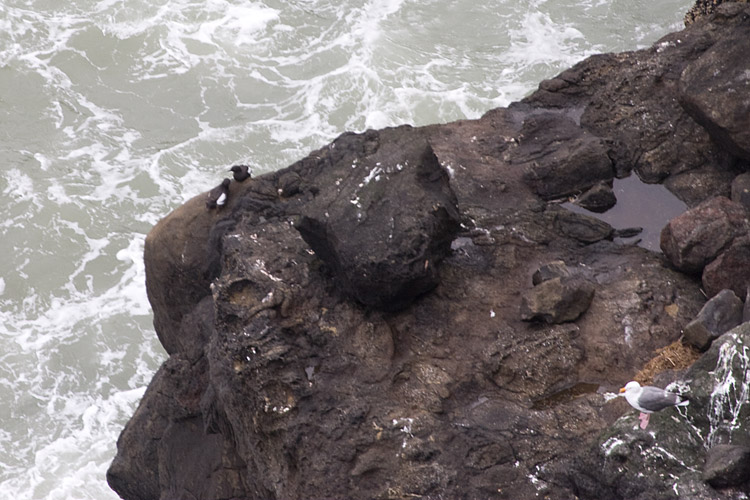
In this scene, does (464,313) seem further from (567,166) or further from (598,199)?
(567,166)

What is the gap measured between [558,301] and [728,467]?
292 cm

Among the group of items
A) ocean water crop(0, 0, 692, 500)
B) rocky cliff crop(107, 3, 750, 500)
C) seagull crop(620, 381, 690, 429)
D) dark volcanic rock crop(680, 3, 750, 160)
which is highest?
dark volcanic rock crop(680, 3, 750, 160)

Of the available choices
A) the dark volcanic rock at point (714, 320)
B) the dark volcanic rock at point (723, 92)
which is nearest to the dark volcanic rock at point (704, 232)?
the dark volcanic rock at point (714, 320)

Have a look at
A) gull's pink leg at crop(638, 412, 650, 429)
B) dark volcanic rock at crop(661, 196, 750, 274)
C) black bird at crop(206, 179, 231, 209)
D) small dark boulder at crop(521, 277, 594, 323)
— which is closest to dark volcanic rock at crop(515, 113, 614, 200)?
dark volcanic rock at crop(661, 196, 750, 274)

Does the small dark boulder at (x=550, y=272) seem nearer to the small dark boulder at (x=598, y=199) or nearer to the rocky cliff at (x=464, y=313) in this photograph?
the rocky cliff at (x=464, y=313)

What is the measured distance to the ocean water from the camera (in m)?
15.7

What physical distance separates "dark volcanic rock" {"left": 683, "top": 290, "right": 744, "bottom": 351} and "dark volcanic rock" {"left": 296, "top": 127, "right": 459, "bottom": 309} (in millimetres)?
2600

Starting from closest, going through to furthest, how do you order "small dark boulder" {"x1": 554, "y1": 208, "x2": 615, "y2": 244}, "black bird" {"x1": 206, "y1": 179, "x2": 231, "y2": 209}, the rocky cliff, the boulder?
the rocky cliff
the boulder
"small dark boulder" {"x1": 554, "y1": 208, "x2": 615, "y2": 244}
"black bird" {"x1": 206, "y1": 179, "x2": 231, "y2": 209}

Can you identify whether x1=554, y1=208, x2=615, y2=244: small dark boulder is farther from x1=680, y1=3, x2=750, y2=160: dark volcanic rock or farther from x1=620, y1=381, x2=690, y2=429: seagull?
x1=620, y1=381, x2=690, y2=429: seagull

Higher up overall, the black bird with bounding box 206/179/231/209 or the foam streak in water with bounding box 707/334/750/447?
the foam streak in water with bounding box 707/334/750/447

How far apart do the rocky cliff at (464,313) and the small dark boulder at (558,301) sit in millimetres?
23

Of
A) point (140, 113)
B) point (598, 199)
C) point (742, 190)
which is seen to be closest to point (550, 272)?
point (598, 199)

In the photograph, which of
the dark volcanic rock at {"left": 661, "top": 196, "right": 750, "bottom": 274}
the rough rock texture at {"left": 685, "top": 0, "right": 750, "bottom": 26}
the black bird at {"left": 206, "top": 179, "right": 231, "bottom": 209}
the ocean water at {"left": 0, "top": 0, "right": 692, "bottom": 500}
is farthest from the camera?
the ocean water at {"left": 0, "top": 0, "right": 692, "bottom": 500}

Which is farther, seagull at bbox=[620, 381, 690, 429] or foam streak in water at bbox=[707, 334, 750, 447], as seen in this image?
seagull at bbox=[620, 381, 690, 429]
